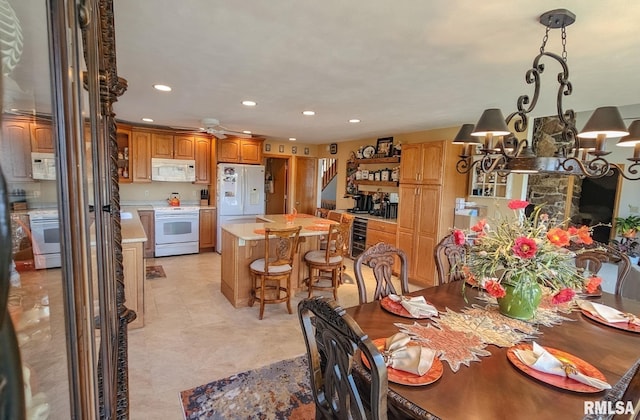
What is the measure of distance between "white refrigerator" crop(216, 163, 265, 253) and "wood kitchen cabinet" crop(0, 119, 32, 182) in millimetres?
5795

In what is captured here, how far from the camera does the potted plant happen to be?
5.52 m

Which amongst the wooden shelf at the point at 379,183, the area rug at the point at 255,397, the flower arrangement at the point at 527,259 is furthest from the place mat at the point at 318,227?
the flower arrangement at the point at 527,259

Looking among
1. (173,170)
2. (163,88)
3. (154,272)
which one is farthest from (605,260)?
(173,170)

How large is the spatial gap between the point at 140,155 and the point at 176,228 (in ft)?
4.56

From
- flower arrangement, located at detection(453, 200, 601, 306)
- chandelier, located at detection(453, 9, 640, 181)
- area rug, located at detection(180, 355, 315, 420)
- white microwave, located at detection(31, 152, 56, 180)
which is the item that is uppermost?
chandelier, located at detection(453, 9, 640, 181)

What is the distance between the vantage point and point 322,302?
1.18 m

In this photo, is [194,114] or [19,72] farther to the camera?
[194,114]

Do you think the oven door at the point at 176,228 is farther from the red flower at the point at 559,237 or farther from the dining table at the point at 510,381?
the red flower at the point at 559,237

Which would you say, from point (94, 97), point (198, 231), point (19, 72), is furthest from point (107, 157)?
point (198, 231)

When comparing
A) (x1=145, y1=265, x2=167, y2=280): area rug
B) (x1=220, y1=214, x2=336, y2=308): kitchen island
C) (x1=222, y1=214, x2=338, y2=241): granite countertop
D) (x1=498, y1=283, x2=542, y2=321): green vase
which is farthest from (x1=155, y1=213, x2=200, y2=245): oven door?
(x1=498, y1=283, x2=542, y2=321): green vase

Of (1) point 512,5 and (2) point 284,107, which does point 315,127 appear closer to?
(2) point 284,107

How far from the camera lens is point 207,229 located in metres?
6.26

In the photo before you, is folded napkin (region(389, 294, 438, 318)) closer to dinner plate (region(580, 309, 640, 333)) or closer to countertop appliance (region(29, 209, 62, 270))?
dinner plate (region(580, 309, 640, 333))

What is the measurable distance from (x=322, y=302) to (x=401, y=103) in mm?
2708
